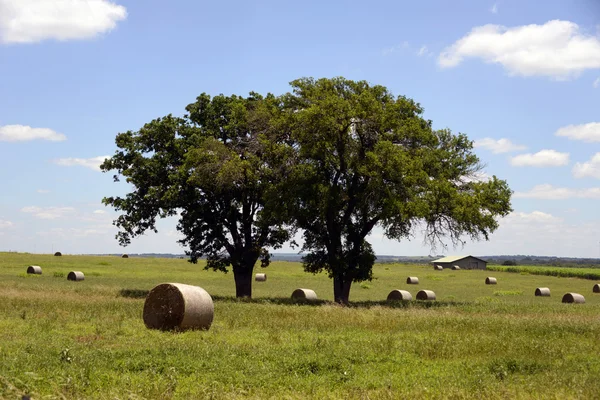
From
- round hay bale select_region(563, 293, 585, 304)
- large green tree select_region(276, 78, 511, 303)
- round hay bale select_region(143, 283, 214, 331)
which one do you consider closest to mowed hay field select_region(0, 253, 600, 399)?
round hay bale select_region(143, 283, 214, 331)

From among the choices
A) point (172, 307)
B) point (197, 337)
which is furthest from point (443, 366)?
point (172, 307)

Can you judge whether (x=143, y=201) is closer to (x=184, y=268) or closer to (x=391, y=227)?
(x=391, y=227)

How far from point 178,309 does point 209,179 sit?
16.9 m

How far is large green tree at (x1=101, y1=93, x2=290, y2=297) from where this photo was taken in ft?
124

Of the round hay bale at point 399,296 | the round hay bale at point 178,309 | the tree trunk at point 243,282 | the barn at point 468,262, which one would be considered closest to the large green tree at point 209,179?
the tree trunk at point 243,282

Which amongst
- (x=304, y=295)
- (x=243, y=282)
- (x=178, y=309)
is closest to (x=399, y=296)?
(x=304, y=295)

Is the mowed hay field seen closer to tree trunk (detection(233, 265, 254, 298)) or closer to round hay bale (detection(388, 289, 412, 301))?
tree trunk (detection(233, 265, 254, 298))

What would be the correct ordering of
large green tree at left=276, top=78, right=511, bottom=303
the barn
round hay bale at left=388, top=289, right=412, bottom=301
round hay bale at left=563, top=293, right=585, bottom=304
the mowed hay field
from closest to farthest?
the mowed hay field
large green tree at left=276, top=78, right=511, bottom=303
round hay bale at left=388, top=289, right=412, bottom=301
round hay bale at left=563, top=293, right=585, bottom=304
the barn

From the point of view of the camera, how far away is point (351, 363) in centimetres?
1468

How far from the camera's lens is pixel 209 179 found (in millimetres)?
36750

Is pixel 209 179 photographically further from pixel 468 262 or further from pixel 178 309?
pixel 468 262

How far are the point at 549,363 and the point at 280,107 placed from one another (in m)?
28.1

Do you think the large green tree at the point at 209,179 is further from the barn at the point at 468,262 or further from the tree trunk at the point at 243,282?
the barn at the point at 468,262

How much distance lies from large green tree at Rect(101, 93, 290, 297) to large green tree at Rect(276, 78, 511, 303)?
2.64 m
